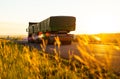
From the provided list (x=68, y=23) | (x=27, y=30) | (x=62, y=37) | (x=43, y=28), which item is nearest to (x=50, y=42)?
(x=62, y=37)

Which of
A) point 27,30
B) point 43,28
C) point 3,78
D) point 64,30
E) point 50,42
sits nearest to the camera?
point 3,78

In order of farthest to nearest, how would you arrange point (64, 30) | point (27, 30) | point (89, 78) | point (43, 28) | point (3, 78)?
point (27, 30), point (43, 28), point (64, 30), point (89, 78), point (3, 78)

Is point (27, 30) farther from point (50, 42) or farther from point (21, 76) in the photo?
point (21, 76)

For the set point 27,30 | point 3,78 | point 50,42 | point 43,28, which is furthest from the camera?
point 27,30

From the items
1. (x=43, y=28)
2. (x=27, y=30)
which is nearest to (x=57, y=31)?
(x=43, y=28)

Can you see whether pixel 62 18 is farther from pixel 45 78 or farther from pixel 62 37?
pixel 45 78

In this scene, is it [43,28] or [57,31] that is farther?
[43,28]

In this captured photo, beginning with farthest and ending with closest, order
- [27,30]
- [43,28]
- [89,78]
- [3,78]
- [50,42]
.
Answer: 1. [27,30]
2. [43,28]
3. [50,42]
4. [89,78]
5. [3,78]

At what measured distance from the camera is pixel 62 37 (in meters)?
35.3

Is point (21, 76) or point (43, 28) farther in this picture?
point (43, 28)

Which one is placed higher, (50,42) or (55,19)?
(55,19)

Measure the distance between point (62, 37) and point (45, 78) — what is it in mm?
28335

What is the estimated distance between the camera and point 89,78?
6.94 m

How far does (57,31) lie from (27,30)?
974 inches
